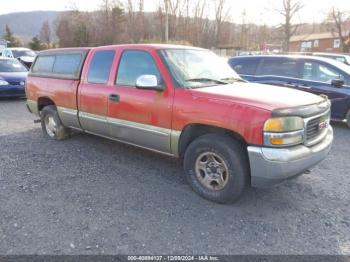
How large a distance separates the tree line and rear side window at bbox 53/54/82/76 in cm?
3514

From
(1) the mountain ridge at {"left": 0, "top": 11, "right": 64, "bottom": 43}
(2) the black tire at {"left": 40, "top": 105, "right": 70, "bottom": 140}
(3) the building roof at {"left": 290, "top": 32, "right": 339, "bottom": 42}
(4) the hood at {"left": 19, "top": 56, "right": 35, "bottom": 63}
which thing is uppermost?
(1) the mountain ridge at {"left": 0, "top": 11, "right": 64, "bottom": 43}

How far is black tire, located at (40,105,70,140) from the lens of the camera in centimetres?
633

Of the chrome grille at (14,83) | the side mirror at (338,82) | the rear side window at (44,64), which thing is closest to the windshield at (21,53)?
the chrome grille at (14,83)

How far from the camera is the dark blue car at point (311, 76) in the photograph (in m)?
7.63

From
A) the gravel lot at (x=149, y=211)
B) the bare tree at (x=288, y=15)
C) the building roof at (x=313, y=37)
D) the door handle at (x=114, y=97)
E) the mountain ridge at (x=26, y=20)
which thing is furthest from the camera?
the mountain ridge at (x=26, y=20)

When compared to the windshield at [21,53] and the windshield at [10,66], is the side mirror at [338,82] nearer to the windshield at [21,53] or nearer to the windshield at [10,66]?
the windshield at [10,66]

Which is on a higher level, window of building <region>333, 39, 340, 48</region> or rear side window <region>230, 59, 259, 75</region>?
window of building <region>333, 39, 340, 48</region>

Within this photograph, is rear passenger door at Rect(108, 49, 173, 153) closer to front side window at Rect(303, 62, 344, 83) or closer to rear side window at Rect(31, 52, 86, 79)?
rear side window at Rect(31, 52, 86, 79)

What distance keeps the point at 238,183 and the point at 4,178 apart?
320cm

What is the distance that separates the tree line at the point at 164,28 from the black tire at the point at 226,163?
123 feet

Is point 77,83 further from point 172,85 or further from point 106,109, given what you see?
point 172,85

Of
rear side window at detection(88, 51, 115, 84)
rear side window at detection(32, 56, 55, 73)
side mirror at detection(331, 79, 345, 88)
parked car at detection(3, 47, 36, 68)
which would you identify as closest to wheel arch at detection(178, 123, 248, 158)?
rear side window at detection(88, 51, 115, 84)

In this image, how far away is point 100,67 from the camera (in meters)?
5.24

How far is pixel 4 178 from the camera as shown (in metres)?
4.65
